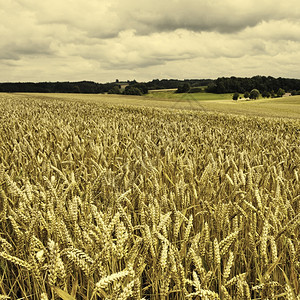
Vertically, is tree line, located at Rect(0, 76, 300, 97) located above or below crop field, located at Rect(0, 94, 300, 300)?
above

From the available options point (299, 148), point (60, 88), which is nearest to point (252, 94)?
point (60, 88)

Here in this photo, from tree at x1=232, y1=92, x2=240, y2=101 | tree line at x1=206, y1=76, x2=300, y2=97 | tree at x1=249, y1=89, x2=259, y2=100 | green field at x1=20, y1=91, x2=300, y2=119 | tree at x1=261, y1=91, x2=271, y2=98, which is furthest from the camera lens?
tree at x1=261, y1=91, x2=271, y2=98

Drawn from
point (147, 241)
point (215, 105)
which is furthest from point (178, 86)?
point (147, 241)

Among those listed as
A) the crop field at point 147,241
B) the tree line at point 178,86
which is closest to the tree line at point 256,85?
the tree line at point 178,86

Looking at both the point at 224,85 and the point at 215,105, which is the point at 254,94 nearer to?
the point at 224,85

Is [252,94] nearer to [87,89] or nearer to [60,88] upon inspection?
[87,89]

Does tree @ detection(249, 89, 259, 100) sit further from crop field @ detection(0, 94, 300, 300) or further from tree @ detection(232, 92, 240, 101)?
crop field @ detection(0, 94, 300, 300)

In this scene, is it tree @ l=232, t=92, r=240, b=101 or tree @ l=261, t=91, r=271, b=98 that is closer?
tree @ l=232, t=92, r=240, b=101

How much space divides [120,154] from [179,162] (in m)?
1.23

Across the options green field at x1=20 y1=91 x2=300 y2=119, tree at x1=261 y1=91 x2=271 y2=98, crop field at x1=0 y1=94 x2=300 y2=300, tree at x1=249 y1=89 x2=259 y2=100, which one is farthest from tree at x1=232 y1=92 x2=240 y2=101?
crop field at x1=0 y1=94 x2=300 y2=300

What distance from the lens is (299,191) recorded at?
7.96 ft

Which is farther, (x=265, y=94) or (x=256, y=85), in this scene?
(x=256, y=85)

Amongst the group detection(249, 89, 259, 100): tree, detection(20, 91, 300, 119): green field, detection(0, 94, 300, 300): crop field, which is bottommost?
detection(0, 94, 300, 300): crop field

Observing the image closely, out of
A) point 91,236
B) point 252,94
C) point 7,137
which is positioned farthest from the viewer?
point 252,94
